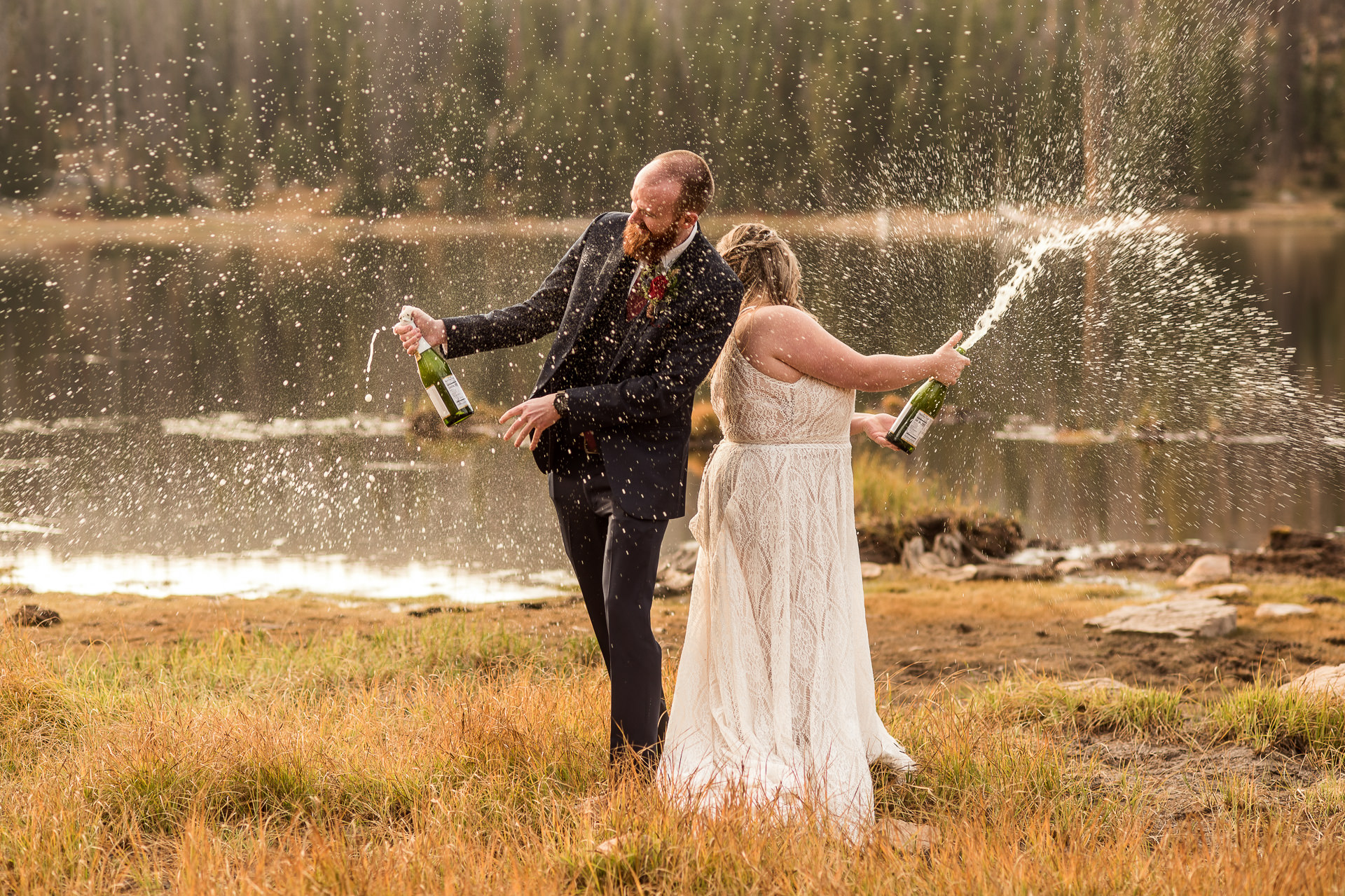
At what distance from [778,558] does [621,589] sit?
→ 1.78 feet

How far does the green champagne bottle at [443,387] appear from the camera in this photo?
11.8 ft

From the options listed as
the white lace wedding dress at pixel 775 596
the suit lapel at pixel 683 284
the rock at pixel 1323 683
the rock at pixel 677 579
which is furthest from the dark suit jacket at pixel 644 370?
the rock at pixel 677 579

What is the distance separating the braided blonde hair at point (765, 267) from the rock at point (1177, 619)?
174 inches

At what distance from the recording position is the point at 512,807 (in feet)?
11.0

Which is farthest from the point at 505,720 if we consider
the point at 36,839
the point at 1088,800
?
the point at 1088,800

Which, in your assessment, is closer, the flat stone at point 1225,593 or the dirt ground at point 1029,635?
the dirt ground at point 1029,635

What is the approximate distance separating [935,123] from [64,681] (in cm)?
2224

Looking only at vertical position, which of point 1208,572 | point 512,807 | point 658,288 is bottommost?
point 1208,572

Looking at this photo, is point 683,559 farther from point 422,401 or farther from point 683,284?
point 422,401

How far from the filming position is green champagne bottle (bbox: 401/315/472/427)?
11.8 feet

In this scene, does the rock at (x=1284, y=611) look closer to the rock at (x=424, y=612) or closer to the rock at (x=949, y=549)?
the rock at (x=949, y=549)

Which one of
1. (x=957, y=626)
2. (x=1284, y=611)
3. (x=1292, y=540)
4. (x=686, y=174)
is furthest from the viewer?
(x=1292, y=540)

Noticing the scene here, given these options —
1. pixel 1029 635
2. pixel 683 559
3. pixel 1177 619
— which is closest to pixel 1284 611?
pixel 1177 619

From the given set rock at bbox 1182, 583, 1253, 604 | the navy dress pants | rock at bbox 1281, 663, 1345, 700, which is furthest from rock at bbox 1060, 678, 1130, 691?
rock at bbox 1182, 583, 1253, 604
